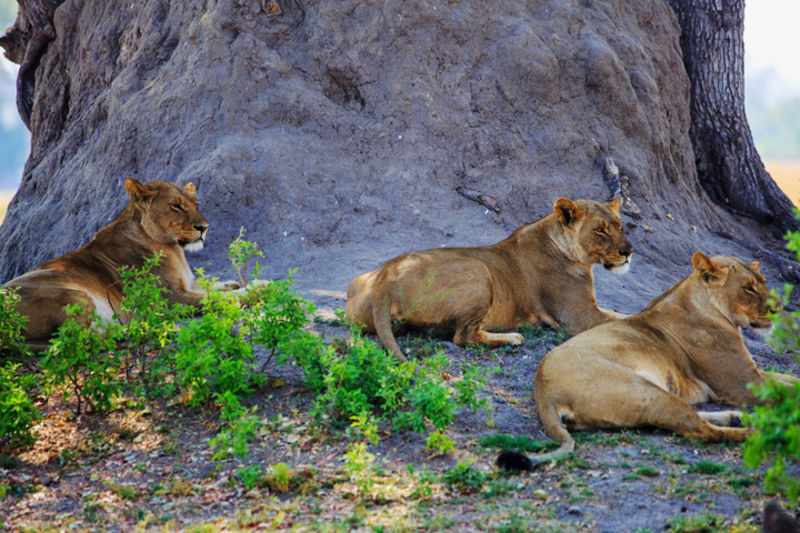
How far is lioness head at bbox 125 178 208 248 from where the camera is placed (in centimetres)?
846

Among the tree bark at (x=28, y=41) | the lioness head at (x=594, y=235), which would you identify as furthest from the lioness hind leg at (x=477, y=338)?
the tree bark at (x=28, y=41)

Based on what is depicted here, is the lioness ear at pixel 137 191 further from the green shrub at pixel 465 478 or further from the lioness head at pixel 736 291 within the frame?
the lioness head at pixel 736 291

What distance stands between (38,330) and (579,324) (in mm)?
5050

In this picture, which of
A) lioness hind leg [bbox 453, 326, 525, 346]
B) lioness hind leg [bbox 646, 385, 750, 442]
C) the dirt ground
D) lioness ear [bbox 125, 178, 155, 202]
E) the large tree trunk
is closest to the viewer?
the dirt ground

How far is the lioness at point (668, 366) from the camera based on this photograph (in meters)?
5.44

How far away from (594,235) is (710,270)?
1.58 meters

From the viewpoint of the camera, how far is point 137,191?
8375 mm

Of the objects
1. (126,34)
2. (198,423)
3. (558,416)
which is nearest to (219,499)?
(198,423)

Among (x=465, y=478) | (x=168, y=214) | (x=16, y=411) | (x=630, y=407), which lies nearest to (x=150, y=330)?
(x=16, y=411)

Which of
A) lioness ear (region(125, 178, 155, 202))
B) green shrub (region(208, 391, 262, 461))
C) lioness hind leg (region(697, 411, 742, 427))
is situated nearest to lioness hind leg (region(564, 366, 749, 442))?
lioness hind leg (region(697, 411, 742, 427))

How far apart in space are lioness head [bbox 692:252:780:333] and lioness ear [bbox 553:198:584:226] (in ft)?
5.34

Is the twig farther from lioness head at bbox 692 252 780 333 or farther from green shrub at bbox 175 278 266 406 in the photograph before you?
green shrub at bbox 175 278 266 406

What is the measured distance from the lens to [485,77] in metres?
10.4

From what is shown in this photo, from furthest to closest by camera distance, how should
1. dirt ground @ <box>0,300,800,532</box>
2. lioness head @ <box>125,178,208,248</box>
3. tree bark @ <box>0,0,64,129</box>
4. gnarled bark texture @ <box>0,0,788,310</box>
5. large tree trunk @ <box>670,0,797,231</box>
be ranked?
tree bark @ <box>0,0,64,129</box>
large tree trunk @ <box>670,0,797,231</box>
gnarled bark texture @ <box>0,0,788,310</box>
lioness head @ <box>125,178,208,248</box>
dirt ground @ <box>0,300,800,532</box>
